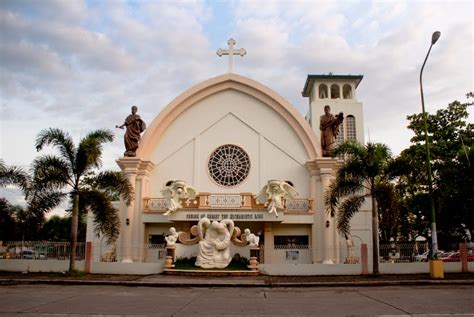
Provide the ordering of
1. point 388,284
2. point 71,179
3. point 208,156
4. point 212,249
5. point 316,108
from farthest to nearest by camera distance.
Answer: point 316,108 < point 208,156 < point 212,249 < point 71,179 < point 388,284

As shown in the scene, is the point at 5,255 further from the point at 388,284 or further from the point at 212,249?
the point at 388,284

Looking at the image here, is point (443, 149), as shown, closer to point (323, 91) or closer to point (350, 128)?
point (350, 128)

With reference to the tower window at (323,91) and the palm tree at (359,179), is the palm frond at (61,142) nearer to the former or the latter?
Answer: the palm tree at (359,179)

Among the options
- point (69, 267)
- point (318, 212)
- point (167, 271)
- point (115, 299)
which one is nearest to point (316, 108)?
point (318, 212)

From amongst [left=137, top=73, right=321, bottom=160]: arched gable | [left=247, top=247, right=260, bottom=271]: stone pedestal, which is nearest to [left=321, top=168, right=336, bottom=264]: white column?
[left=137, top=73, right=321, bottom=160]: arched gable

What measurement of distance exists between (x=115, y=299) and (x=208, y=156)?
14.7 m

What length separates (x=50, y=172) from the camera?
18781mm

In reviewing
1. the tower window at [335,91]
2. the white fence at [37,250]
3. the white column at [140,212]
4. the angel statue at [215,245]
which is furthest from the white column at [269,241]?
the tower window at [335,91]

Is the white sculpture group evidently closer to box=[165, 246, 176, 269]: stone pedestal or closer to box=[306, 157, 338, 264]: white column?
box=[165, 246, 176, 269]: stone pedestal

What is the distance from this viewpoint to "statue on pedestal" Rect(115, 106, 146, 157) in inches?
992

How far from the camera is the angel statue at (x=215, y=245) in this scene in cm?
2026

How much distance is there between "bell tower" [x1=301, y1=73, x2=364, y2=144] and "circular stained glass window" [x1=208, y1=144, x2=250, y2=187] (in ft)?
31.4

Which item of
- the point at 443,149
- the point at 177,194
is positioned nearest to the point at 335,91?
the point at 443,149

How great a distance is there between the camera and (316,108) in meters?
34.4
